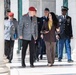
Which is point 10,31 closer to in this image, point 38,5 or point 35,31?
point 35,31

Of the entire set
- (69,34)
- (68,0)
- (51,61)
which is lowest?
(51,61)

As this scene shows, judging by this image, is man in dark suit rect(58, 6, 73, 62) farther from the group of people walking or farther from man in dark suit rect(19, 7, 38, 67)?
man in dark suit rect(19, 7, 38, 67)

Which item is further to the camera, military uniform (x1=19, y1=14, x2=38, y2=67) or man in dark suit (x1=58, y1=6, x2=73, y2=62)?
man in dark suit (x1=58, y1=6, x2=73, y2=62)

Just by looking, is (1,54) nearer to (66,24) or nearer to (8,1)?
(66,24)

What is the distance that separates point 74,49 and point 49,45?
377cm

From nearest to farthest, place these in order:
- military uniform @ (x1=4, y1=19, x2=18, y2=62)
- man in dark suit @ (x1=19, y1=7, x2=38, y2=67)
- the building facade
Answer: man in dark suit @ (x1=19, y1=7, x2=38, y2=67) < military uniform @ (x1=4, y1=19, x2=18, y2=62) < the building facade

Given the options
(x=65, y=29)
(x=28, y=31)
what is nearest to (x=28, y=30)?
(x=28, y=31)

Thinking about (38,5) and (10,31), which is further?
(38,5)

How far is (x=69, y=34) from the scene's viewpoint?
14.9 m

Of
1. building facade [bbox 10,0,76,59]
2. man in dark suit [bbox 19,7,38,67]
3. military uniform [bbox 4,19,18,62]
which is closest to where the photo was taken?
man in dark suit [bbox 19,7,38,67]

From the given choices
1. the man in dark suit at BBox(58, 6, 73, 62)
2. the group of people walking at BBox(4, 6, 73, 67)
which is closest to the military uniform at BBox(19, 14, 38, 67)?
the group of people walking at BBox(4, 6, 73, 67)

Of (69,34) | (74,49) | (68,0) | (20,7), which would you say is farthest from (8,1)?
(69,34)

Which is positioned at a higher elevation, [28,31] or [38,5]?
[38,5]

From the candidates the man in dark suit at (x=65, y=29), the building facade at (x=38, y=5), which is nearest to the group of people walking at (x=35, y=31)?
the man in dark suit at (x=65, y=29)
